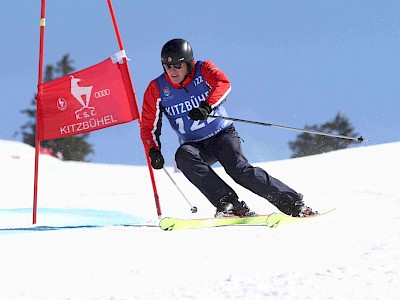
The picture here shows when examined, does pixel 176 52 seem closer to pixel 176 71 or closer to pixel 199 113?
pixel 176 71

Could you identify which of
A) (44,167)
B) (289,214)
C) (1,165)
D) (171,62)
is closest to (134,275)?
(289,214)

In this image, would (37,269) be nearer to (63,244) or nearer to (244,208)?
(63,244)

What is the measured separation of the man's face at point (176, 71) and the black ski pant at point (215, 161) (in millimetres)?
519

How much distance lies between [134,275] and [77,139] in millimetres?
34001

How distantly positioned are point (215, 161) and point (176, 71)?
786 millimetres

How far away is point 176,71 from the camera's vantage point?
4301 millimetres

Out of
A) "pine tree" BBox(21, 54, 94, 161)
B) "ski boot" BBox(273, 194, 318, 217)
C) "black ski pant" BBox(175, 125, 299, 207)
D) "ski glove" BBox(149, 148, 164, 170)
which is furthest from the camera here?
"pine tree" BBox(21, 54, 94, 161)

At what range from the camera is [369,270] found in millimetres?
2131

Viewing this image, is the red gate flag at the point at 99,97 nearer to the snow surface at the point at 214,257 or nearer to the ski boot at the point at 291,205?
the snow surface at the point at 214,257

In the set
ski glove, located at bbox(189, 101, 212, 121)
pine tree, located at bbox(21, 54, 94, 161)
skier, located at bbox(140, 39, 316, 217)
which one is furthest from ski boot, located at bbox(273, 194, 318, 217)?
pine tree, located at bbox(21, 54, 94, 161)

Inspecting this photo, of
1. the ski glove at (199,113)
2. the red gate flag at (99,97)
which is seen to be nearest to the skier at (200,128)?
the ski glove at (199,113)

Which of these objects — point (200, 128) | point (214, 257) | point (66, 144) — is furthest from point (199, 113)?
point (66, 144)

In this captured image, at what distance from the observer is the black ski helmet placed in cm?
425

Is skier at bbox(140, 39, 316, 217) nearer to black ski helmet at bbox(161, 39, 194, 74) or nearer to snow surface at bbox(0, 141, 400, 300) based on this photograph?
black ski helmet at bbox(161, 39, 194, 74)
